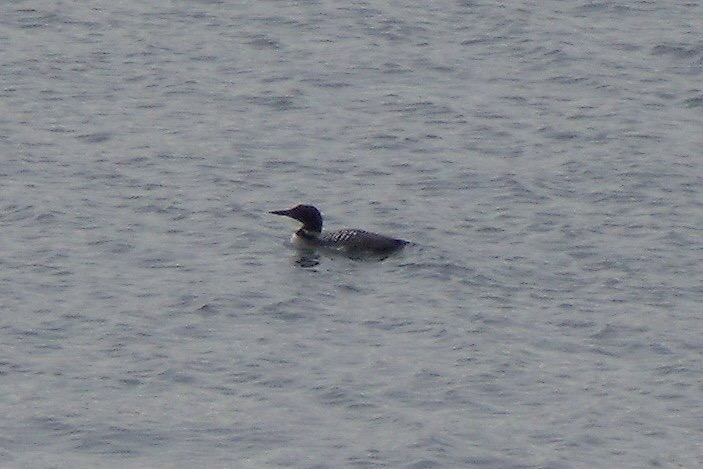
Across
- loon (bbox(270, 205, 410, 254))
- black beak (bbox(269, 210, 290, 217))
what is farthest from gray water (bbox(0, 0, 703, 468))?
black beak (bbox(269, 210, 290, 217))

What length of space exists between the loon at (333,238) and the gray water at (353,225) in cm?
24

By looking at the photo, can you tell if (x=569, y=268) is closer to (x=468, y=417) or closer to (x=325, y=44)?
(x=468, y=417)

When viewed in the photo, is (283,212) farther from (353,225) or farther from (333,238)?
(353,225)

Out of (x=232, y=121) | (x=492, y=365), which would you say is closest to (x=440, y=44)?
(x=232, y=121)

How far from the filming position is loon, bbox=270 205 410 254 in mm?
28500

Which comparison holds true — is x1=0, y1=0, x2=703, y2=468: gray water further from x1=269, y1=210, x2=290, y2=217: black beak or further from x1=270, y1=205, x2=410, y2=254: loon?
x1=269, y1=210, x2=290, y2=217: black beak

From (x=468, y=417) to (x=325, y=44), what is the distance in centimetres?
1595

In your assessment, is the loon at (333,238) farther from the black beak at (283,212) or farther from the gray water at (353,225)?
the gray water at (353,225)

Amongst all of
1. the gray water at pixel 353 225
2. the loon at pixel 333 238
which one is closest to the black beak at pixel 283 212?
the loon at pixel 333 238

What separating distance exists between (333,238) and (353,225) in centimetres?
90

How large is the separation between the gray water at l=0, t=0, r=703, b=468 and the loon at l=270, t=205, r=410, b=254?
0.24 metres

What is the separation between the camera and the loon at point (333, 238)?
1122 inches

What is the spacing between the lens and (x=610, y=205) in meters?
30.1

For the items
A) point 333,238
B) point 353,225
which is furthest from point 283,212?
point 353,225
